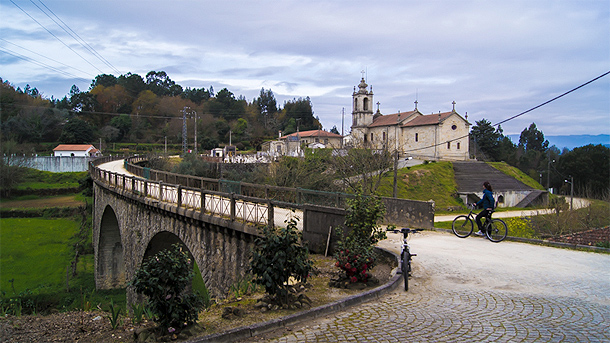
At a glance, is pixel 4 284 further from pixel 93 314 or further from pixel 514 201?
pixel 514 201

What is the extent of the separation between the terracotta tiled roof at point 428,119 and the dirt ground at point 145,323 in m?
53.6

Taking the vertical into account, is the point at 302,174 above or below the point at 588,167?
below

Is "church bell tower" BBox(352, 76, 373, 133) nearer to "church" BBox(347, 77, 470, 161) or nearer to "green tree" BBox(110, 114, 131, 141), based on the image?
"church" BBox(347, 77, 470, 161)

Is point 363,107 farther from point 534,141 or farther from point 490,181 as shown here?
point 534,141

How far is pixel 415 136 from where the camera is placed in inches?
2436

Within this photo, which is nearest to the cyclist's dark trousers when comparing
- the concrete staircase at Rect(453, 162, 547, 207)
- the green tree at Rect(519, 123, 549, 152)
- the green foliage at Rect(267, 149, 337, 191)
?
→ the green foliage at Rect(267, 149, 337, 191)

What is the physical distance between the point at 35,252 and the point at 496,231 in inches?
1305

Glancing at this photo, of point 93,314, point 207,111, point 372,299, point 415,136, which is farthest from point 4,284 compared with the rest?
point 207,111

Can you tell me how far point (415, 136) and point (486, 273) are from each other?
184 ft

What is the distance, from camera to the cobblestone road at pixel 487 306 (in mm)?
5070

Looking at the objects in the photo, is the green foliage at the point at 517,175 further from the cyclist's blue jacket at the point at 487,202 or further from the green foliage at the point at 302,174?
the cyclist's blue jacket at the point at 487,202

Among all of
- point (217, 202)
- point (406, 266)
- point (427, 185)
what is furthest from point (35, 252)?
point (427, 185)

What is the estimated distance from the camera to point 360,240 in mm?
7543

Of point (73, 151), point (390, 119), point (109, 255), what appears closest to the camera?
point (109, 255)
